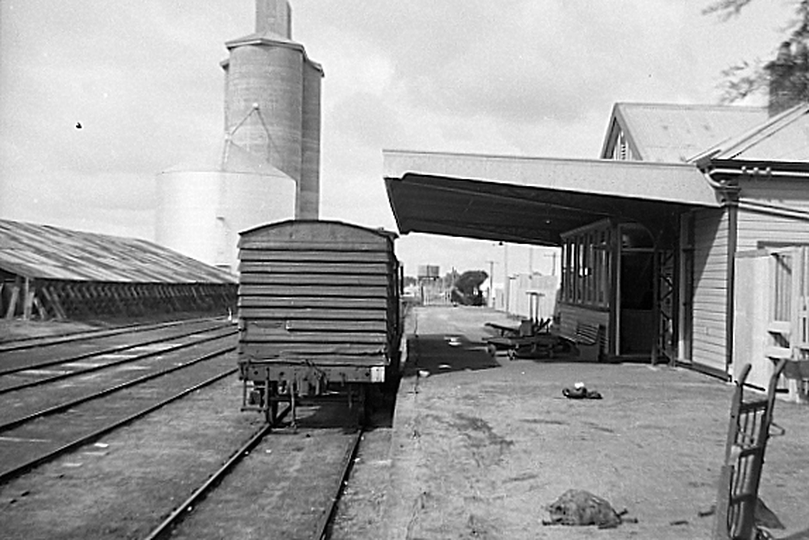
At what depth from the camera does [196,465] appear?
9750 millimetres

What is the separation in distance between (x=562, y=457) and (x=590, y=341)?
12.0 metres

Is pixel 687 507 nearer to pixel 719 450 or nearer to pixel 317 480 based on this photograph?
pixel 719 450

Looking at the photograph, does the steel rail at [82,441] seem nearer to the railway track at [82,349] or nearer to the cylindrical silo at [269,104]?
the railway track at [82,349]

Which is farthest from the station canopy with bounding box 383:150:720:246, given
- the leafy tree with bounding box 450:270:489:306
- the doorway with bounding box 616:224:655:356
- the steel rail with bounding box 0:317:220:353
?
the leafy tree with bounding box 450:270:489:306

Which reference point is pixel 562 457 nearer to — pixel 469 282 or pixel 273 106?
pixel 273 106

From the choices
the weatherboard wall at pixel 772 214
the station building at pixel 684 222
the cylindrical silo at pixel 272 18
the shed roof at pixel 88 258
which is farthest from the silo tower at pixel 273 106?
the weatherboard wall at pixel 772 214

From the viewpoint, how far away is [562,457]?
812 centimetres

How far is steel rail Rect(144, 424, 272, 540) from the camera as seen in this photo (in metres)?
7.01

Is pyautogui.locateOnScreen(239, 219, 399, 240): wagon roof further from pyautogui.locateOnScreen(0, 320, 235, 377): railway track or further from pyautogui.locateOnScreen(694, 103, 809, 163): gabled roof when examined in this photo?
pyautogui.locateOnScreen(0, 320, 235, 377): railway track

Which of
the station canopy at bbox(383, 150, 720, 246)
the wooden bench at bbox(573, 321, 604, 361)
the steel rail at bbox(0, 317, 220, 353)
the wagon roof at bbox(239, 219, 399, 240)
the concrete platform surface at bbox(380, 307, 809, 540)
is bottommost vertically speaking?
the steel rail at bbox(0, 317, 220, 353)

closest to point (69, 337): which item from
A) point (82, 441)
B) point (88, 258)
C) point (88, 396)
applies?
point (88, 258)

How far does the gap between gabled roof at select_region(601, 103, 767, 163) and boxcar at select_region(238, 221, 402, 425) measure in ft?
34.0

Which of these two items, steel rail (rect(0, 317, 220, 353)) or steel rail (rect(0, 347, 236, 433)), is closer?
steel rail (rect(0, 347, 236, 433))

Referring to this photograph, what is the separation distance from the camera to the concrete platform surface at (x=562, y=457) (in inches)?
239
